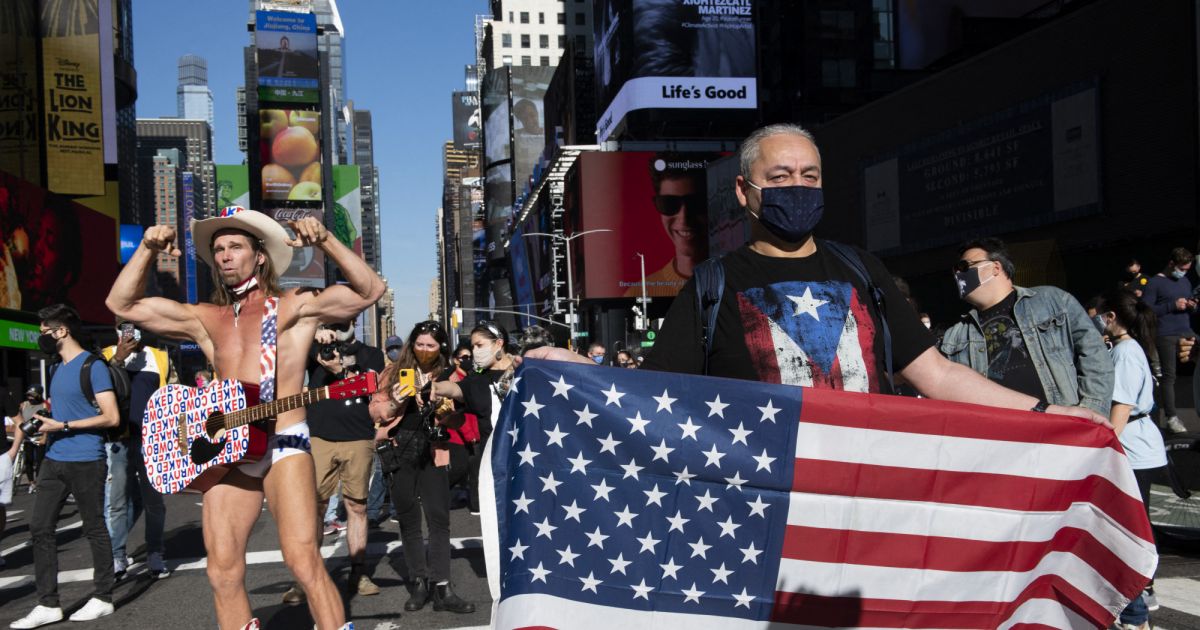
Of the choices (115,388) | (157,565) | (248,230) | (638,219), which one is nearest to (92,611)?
(157,565)

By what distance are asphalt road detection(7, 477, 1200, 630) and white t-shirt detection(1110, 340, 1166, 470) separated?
0.90 metres

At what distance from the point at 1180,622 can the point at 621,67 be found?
227 feet

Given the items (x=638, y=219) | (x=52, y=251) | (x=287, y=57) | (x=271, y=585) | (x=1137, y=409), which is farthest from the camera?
(x=287, y=57)

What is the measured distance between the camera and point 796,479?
134 inches

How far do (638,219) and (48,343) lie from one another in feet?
225

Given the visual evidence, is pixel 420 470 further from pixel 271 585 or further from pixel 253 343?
pixel 253 343

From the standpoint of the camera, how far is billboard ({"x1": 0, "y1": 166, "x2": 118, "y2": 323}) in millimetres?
36906

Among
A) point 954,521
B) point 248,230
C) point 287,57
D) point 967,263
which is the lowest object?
→ point 954,521

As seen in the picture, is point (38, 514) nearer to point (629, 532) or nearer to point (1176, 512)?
point (629, 532)

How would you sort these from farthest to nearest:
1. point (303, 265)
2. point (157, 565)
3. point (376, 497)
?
point (303, 265)
point (376, 497)
point (157, 565)

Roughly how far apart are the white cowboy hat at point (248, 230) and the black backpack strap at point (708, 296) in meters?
2.30

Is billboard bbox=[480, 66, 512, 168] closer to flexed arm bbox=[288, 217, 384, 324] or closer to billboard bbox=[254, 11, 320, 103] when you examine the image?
billboard bbox=[254, 11, 320, 103]

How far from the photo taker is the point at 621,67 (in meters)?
72.8

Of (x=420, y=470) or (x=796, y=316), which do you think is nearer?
(x=796, y=316)
